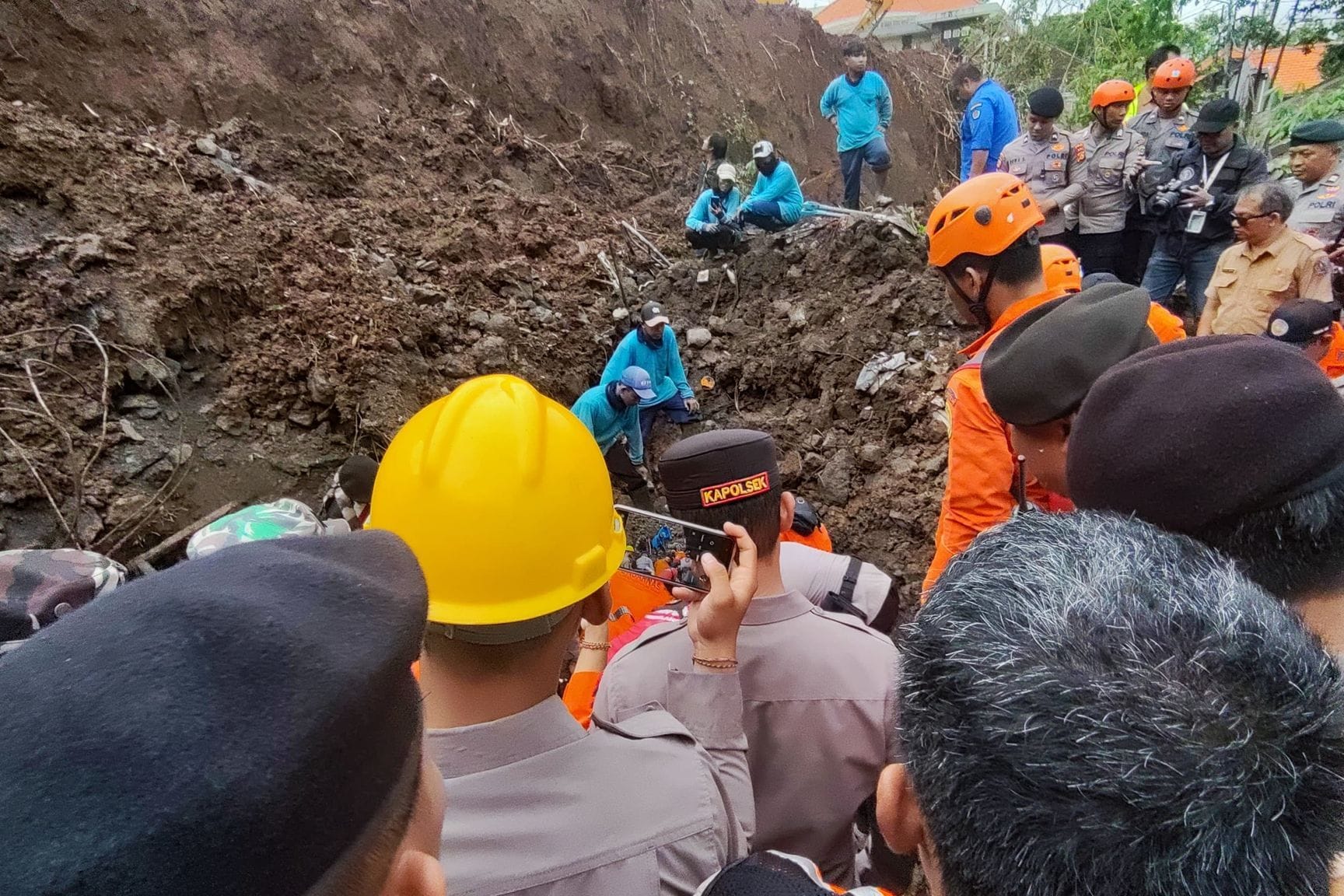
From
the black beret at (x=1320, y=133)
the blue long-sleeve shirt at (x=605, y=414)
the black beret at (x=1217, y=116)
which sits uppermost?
the black beret at (x=1217, y=116)

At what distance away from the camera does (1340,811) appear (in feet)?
2.30

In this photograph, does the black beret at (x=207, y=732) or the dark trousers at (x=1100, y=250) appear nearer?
the black beret at (x=207, y=732)

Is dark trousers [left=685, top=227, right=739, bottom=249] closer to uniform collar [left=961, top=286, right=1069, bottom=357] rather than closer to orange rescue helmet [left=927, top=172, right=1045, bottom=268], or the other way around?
orange rescue helmet [left=927, top=172, right=1045, bottom=268]

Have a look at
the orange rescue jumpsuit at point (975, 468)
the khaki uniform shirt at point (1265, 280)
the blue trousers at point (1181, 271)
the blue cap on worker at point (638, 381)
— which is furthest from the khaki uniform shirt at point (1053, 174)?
the orange rescue jumpsuit at point (975, 468)

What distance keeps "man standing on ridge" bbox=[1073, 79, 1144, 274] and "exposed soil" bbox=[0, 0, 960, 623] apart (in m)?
1.30

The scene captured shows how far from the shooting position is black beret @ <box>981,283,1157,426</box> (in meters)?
1.71

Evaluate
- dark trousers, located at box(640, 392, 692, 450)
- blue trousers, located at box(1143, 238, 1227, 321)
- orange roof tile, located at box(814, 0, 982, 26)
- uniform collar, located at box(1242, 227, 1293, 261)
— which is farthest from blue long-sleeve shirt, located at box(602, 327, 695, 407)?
orange roof tile, located at box(814, 0, 982, 26)

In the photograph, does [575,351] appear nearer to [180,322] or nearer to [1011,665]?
[180,322]

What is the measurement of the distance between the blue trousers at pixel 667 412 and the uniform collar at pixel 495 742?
5.85 m

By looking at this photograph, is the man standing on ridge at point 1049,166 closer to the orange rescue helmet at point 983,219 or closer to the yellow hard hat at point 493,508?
the orange rescue helmet at point 983,219

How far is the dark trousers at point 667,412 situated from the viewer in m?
7.12

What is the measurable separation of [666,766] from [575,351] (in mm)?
6875

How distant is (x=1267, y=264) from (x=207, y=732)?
214 inches

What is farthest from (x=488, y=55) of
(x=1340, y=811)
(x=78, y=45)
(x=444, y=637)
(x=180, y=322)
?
(x=1340, y=811)
